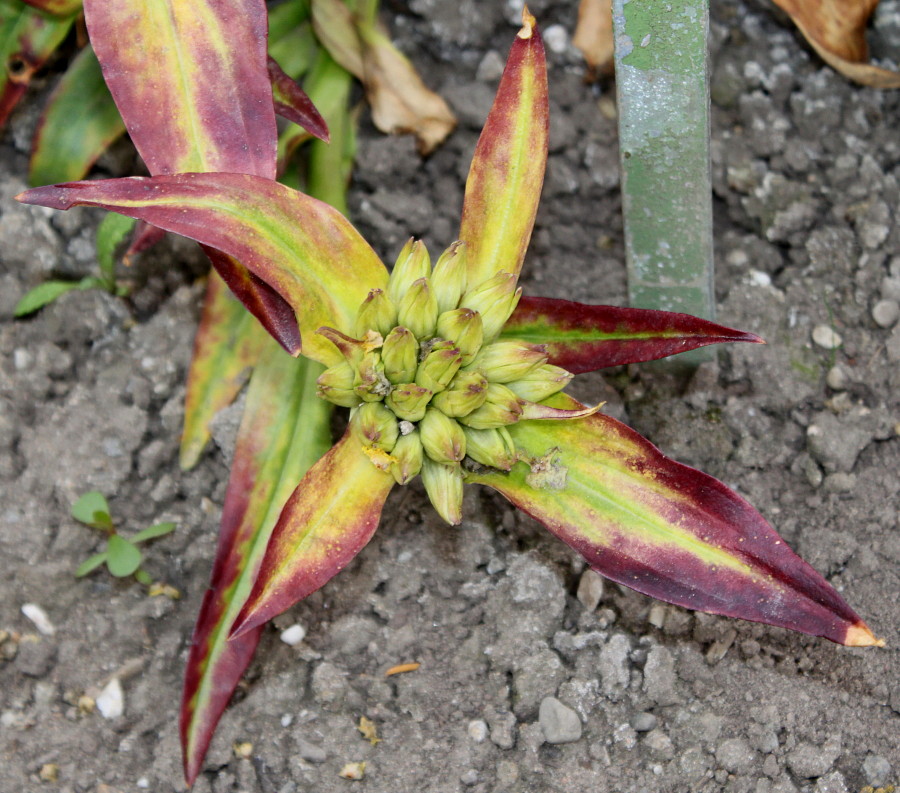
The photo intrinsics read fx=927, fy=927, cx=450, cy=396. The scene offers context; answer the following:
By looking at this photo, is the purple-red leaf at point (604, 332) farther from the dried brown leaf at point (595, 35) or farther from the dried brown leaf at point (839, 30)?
the dried brown leaf at point (839, 30)

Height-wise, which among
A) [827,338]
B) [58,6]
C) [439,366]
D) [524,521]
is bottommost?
[524,521]

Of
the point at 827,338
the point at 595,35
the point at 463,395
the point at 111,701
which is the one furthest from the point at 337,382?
the point at 595,35

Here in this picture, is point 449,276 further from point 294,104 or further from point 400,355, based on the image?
point 294,104

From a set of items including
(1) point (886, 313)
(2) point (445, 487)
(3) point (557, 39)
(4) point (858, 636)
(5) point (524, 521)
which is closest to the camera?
(4) point (858, 636)

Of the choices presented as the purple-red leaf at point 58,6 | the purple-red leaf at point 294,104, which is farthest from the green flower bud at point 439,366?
the purple-red leaf at point 58,6

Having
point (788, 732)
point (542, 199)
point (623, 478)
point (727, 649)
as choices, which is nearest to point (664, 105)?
point (542, 199)

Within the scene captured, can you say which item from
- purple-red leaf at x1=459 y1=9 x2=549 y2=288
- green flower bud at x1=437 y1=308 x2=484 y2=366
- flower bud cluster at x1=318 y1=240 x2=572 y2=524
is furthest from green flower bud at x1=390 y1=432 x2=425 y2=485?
purple-red leaf at x1=459 y1=9 x2=549 y2=288
